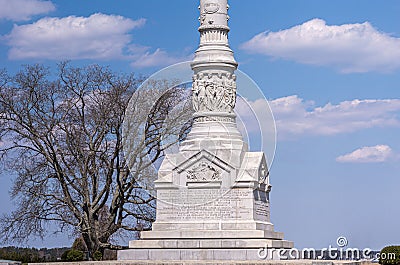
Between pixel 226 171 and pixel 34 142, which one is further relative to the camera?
pixel 34 142

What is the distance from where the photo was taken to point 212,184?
34.8 meters

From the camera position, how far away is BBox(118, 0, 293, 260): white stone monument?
33312 mm

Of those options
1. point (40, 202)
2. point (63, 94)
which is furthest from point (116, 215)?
point (63, 94)

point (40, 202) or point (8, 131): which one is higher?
point (8, 131)

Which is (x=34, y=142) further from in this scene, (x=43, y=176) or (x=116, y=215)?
(x=116, y=215)

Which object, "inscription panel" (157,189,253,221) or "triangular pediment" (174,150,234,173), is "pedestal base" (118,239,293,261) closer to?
"inscription panel" (157,189,253,221)

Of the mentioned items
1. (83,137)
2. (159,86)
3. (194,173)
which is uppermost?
Result: (159,86)

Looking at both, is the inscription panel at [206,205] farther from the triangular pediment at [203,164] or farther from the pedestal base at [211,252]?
the pedestal base at [211,252]

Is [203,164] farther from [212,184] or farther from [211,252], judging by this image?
[211,252]

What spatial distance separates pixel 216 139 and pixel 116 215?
9.10m

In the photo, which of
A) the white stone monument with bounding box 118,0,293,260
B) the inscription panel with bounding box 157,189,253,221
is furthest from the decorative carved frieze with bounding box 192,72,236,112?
the inscription panel with bounding box 157,189,253,221

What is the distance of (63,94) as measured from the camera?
1639 inches

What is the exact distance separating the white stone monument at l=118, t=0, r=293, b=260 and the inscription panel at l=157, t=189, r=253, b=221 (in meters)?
0.04

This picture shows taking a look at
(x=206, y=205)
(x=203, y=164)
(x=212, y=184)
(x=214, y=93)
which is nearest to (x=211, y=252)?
(x=206, y=205)
